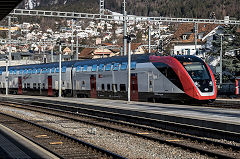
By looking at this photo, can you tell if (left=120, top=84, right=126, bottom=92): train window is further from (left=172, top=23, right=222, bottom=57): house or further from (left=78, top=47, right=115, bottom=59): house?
(left=78, top=47, right=115, bottom=59): house

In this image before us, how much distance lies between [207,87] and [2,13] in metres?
17.2

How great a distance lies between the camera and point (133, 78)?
3450 centimetres

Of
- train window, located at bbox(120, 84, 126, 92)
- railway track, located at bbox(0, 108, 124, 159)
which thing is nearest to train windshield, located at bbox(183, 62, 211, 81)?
train window, located at bbox(120, 84, 126, 92)

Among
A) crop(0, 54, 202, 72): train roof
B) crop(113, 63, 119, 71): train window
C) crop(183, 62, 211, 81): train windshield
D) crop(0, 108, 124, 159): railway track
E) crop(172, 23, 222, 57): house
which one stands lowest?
crop(0, 108, 124, 159): railway track

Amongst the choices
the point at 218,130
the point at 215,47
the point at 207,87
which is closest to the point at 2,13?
the point at 218,130

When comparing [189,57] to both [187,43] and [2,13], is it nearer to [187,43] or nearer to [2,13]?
[2,13]

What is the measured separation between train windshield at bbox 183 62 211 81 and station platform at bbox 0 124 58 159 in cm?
1465

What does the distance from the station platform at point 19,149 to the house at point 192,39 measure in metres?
70.4

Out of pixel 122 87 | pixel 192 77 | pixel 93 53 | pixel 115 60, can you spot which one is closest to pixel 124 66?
pixel 122 87

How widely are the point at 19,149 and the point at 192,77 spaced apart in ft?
55.5

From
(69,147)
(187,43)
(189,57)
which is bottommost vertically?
(69,147)

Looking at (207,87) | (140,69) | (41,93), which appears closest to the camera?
(207,87)

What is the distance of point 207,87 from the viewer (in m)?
29.0

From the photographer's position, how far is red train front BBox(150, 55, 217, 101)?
28.5 m
